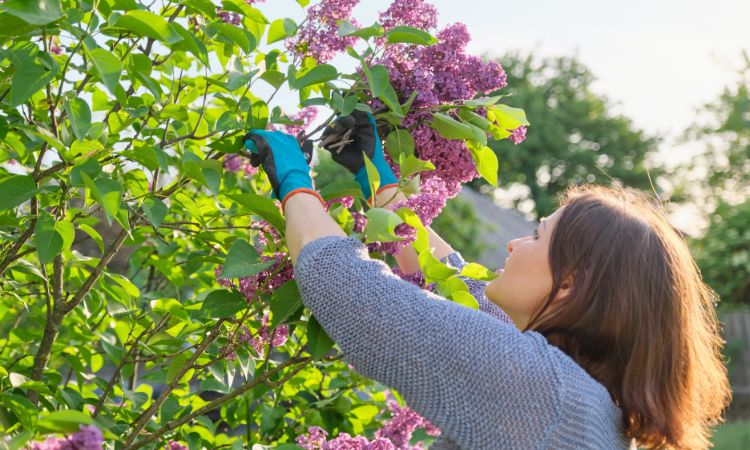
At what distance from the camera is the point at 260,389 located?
2.28 meters

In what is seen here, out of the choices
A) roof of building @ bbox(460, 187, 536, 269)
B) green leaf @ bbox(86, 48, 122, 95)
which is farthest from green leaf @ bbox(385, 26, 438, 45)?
roof of building @ bbox(460, 187, 536, 269)

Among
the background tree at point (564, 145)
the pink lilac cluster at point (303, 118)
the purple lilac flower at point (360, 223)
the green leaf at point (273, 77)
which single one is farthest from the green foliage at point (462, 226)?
the background tree at point (564, 145)

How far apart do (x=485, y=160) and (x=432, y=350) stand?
0.56 meters

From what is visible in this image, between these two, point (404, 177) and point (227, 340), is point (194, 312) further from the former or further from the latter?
point (404, 177)

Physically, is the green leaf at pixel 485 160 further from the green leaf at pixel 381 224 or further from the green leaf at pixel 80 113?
the green leaf at pixel 80 113

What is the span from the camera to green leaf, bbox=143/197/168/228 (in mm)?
1651

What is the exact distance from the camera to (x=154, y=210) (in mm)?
1673

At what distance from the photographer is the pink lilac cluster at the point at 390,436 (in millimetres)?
1891

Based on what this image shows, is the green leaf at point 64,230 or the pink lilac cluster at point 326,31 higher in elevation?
the pink lilac cluster at point 326,31

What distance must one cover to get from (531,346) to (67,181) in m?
0.90

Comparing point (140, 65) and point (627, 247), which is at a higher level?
point (140, 65)

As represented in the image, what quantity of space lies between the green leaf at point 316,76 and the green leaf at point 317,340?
44 centimetres

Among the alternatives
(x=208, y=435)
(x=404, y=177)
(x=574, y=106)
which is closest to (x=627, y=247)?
(x=404, y=177)

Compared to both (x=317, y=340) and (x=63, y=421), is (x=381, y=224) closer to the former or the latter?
(x=317, y=340)
